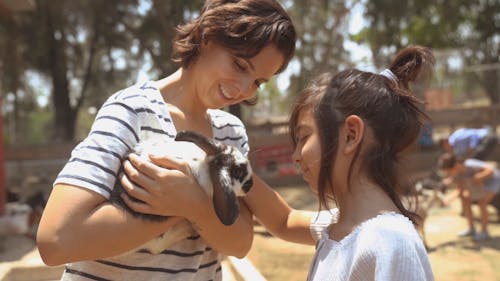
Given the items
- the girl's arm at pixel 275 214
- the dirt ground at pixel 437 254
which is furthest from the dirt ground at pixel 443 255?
the girl's arm at pixel 275 214

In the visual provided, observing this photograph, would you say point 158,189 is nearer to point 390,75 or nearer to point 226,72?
point 226,72

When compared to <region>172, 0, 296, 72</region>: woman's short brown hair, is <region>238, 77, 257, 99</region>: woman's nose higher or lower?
lower

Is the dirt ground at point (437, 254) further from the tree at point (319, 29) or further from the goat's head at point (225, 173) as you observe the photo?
the tree at point (319, 29)

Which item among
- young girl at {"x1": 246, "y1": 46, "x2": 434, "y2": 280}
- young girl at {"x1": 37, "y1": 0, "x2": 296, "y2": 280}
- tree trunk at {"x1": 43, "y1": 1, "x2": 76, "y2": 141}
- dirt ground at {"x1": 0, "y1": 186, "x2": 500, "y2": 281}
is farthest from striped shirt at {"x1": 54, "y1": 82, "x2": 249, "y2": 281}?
tree trunk at {"x1": 43, "y1": 1, "x2": 76, "y2": 141}

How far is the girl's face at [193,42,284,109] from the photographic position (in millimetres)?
1607

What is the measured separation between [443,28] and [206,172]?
23.4m

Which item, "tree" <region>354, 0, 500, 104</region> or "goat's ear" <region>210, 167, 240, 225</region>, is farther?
"tree" <region>354, 0, 500, 104</region>

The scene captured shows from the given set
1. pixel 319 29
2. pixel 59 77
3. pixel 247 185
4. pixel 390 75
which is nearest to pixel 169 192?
pixel 247 185

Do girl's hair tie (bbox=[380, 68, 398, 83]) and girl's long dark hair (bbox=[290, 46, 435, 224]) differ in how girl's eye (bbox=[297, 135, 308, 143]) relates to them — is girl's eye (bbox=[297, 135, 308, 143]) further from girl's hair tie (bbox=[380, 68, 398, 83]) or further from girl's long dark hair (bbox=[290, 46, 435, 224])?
girl's hair tie (bbox=[380, 68, 398, 83])

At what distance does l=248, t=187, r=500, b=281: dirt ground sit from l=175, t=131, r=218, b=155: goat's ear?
4.33 m

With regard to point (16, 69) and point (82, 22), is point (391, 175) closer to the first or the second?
point (82, 22)

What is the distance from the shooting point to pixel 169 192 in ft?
4.72

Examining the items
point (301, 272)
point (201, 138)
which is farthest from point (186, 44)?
point (301, 272)

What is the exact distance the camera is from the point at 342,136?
1389 millimetres
